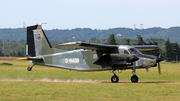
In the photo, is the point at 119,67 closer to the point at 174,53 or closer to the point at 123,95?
the point at 123,95

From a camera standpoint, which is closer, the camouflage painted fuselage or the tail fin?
the camouflage painted fuselage

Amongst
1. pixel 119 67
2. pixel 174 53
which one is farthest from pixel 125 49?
pixel 174 53

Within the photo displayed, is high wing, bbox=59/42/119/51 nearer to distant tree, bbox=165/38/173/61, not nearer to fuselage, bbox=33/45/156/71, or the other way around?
fuselage, bbox=33/45/156/71

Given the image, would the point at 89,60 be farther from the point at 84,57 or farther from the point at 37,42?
the point at 37,42

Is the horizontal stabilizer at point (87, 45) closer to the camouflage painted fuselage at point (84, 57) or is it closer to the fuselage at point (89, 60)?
the camouflage painted fuselage at point (84, 57)

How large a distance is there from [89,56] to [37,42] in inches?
275

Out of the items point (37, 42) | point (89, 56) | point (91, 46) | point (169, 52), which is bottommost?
point (169, 52)

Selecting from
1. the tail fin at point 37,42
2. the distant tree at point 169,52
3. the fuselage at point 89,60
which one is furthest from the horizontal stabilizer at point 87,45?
the distant tree at point 169,52

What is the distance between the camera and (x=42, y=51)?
31250mm

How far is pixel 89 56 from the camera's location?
28.5 meters

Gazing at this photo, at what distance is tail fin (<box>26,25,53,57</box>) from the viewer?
3127cm

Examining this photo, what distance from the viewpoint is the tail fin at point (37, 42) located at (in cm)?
3127

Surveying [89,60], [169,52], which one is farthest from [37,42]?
[169,52]

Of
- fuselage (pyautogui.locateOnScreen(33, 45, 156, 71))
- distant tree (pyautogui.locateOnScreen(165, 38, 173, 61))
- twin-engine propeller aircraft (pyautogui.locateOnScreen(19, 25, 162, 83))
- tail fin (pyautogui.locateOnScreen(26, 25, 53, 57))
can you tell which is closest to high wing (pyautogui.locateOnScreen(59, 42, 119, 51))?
twin-engine propeller aircraft (pyautogui.locateOnScreen(19, 25, 162, 83))
